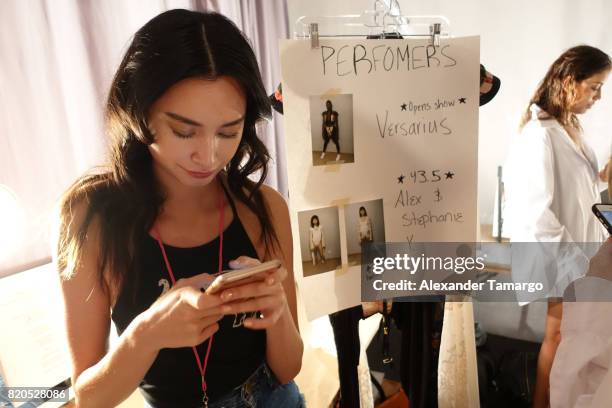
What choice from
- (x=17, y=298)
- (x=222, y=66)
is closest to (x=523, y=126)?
(x=222, y=66)

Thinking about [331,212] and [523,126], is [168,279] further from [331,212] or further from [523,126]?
[523,126]

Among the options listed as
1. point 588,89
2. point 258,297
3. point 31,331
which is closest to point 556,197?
point 588,89

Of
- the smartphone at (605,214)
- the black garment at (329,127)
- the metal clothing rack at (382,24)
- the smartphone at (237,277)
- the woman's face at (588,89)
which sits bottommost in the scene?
the smartphone at (605,214)

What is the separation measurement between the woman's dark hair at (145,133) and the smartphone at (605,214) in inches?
24.1

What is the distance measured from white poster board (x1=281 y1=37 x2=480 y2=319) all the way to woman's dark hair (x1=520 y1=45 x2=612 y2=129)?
789 millimetres

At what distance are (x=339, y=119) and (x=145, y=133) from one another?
354 millimetres

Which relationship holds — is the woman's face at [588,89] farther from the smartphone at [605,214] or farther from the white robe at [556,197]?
the smartphone at [605,214]

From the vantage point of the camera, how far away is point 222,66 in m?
0.59

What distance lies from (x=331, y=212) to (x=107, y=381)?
480 mm

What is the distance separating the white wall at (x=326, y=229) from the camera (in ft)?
2.62

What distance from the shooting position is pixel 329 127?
2.51 ft

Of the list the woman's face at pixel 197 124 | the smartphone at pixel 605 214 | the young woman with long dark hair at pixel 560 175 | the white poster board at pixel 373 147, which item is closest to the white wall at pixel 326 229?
the white poster board at pixel 373 147

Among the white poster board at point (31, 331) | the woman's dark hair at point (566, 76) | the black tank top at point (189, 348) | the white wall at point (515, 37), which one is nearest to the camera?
the black tank top at point (189, 348)

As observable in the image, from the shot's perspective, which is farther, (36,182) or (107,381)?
(36,182)
